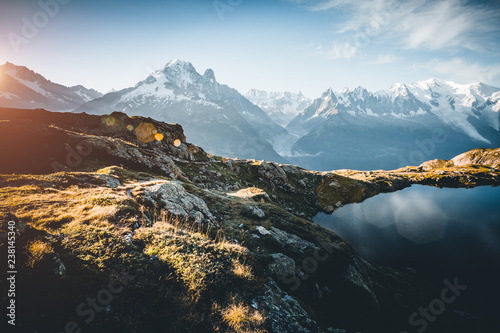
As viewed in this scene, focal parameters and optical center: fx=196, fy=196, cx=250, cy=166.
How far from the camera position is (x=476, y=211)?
53531 millimetres

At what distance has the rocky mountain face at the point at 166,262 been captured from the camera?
6453 millimetres

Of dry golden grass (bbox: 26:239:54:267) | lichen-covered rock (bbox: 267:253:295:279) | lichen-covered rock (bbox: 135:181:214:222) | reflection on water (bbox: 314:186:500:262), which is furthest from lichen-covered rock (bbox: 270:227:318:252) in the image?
reflection on water (bbox: 314:186:500:262)

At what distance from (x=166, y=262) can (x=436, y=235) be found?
2085 inches

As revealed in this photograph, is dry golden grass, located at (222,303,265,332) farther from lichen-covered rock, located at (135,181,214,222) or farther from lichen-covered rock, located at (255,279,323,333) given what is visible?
lichen-covered rock, located at (135,181,214,222)

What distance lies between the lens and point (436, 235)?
3975 centimetres

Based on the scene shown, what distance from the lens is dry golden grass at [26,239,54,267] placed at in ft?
21.7

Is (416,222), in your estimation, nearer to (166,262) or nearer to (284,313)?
(284,313)

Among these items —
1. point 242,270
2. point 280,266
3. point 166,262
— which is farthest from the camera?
point 280,266

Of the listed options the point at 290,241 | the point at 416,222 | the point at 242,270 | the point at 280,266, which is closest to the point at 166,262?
the point at 242,270

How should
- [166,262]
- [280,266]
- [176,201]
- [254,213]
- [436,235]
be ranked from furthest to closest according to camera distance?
[436,235], [254,213], [176,201], [280,266], [166,262]

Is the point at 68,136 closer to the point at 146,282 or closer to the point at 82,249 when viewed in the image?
the point at 82,249

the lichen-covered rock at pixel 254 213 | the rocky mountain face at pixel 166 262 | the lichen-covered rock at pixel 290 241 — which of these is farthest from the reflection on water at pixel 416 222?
the lichen-covered rock at pixel 254 213

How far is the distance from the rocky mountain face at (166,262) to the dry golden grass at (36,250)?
0.12 ft

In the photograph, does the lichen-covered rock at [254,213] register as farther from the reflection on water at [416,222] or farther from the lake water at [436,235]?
the reflection on water at [416,222]
